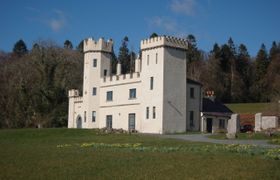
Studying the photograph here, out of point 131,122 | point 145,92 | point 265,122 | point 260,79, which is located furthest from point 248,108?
point 145,92

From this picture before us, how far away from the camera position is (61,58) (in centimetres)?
7081

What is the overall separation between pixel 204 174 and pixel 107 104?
3876 cm

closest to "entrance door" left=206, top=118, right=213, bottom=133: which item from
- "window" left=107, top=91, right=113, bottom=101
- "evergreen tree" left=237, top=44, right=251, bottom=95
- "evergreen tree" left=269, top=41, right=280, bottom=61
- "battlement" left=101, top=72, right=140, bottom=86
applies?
"battlement" left=101, top=72, right=140, bottom=86

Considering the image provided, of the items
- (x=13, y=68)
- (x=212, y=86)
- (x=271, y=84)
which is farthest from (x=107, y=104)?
(x=271, y=84)

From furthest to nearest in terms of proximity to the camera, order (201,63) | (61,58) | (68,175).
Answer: (201,63), (61,58), (68,175)

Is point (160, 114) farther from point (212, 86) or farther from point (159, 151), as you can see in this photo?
point (212, 86)

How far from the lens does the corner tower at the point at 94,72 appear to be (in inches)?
2197

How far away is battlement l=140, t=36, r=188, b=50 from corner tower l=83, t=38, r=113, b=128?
24.4ft

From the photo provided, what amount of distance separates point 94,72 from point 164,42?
11.3 m

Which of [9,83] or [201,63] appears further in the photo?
[201,63]

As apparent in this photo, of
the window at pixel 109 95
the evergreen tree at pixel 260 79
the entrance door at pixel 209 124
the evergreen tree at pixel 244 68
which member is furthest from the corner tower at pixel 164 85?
the evergreen tree at pixel 244 68

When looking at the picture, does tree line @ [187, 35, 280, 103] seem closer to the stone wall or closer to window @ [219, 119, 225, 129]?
window @ [219, 119, 225, 129]

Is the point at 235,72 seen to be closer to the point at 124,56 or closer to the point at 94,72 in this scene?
the point at 124,56

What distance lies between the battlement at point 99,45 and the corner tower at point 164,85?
7643 mm
